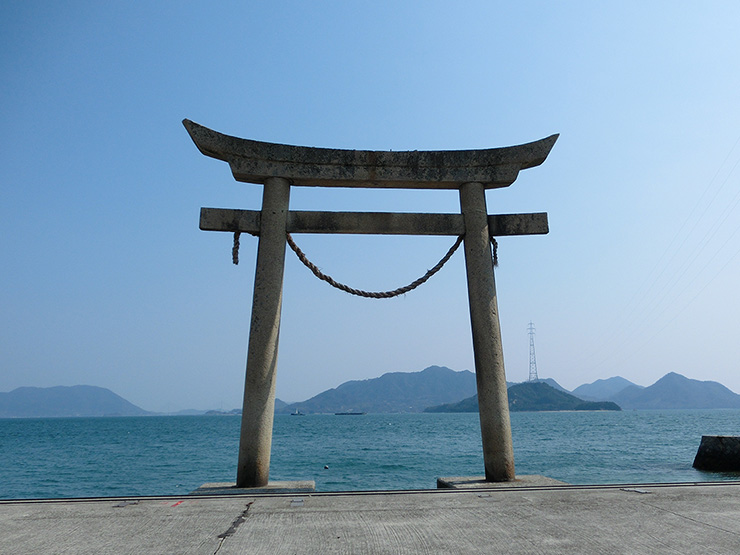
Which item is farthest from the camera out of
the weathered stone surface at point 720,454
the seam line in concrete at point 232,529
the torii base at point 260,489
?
the weathered stone surface at point 720,454

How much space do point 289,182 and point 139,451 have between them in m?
36.2

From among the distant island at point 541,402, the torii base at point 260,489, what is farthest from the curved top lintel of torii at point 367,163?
the distant island at point 541,402

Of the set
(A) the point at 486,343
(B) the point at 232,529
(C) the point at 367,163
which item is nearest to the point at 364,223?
(C) the point at 367,163

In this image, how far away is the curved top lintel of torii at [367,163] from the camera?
7.12m

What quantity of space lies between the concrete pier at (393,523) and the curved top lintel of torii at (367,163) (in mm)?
4097

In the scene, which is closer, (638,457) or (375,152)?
(375,152)

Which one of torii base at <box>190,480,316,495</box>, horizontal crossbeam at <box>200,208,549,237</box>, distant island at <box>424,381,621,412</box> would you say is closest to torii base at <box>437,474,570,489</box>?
torii base at <box>190,480,316,495</box>

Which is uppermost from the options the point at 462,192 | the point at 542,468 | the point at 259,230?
the point at 462,192

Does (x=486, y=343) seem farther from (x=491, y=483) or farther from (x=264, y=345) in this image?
(x=264, y=345)

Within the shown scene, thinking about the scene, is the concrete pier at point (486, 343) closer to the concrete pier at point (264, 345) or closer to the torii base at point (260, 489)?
the torii base at point (260, 489)

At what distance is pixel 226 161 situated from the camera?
7.23 m

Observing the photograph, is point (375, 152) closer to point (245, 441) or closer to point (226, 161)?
point (226, 161)

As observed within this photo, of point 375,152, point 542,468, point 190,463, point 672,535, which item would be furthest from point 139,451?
point 672,535

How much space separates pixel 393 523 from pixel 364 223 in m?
4.25
